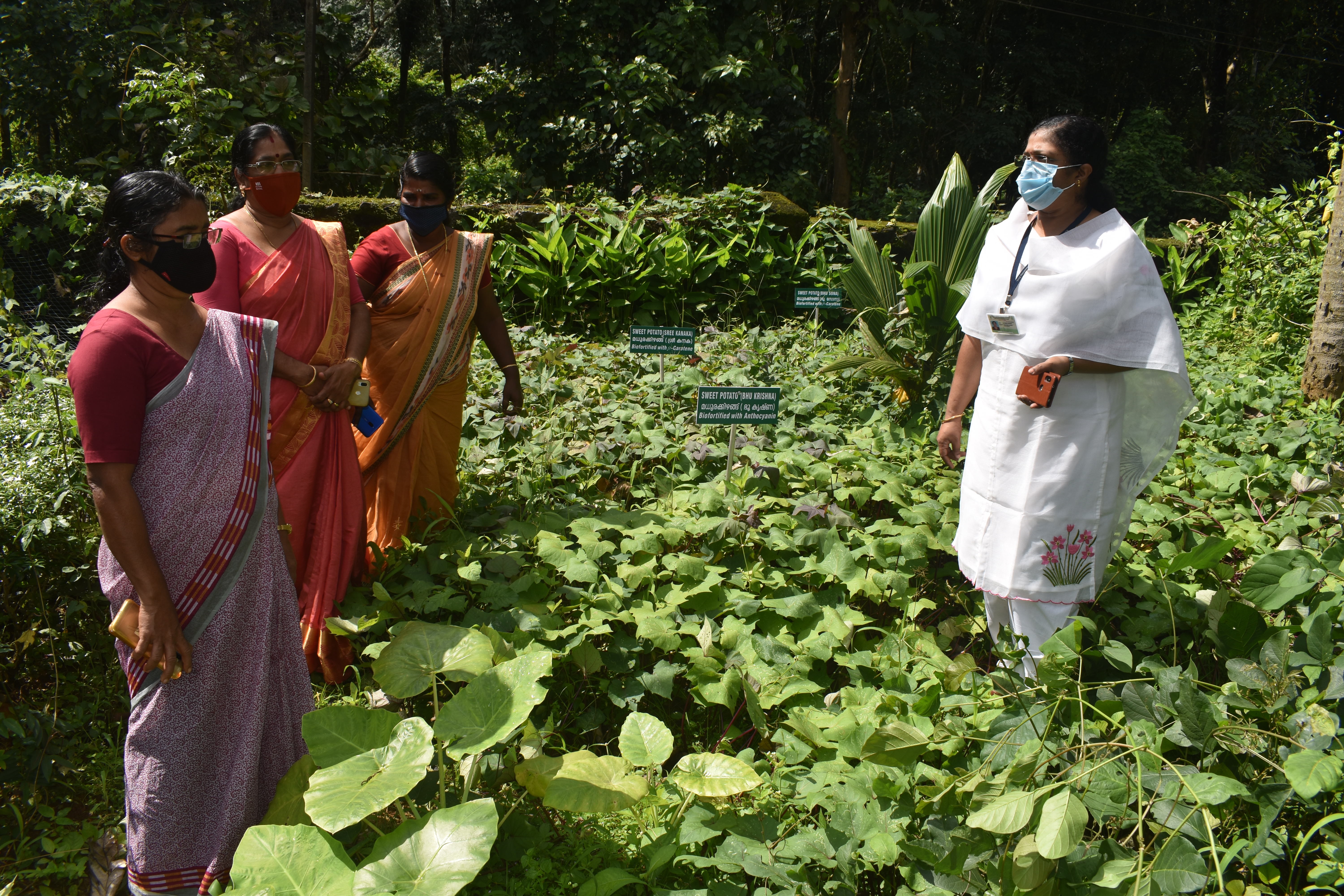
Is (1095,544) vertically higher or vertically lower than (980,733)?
higher

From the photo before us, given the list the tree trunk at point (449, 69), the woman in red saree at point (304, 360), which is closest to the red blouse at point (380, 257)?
the woman in red saree at point (304, 360)

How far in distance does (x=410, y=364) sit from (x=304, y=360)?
0.47 meters

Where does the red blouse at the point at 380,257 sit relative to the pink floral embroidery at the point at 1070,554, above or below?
above

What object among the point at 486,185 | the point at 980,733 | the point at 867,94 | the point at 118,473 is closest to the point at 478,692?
the point at 118,473

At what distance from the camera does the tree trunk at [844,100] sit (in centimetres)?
1231

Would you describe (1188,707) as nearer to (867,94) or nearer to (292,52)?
(292,52)

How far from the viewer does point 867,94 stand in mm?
15664

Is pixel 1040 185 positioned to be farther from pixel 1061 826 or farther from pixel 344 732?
pixel 344 732

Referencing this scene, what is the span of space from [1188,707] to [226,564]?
178 centimetres

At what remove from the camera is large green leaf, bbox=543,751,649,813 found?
5.10 ft

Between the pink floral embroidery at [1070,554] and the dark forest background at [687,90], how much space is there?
5.60m

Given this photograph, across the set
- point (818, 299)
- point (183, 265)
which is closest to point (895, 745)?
point (183, 265)

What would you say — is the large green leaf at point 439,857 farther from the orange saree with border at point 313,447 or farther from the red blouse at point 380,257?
the red blouse at point 380,257

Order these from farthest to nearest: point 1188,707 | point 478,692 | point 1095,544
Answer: point 1095,544
point 478,692
point 1188,707
